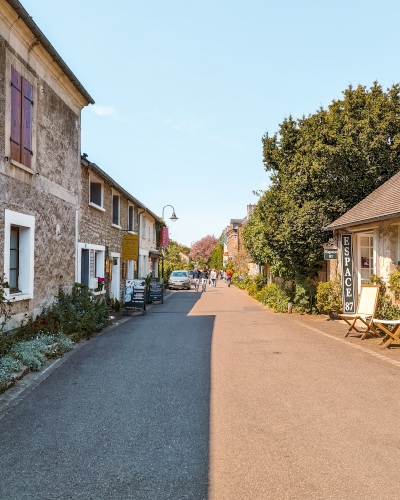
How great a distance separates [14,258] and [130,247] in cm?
1018

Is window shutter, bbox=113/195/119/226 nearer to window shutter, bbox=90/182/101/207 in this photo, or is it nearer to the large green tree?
window shutter, bbox=90/182/101/207

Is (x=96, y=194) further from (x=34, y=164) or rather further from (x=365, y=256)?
(x=365, y=256)

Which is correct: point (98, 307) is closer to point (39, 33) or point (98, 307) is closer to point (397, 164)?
point (39, 33)

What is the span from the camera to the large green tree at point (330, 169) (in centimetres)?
1416

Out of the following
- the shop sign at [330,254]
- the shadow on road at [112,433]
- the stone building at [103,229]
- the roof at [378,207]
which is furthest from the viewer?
the stone building at [103,229]

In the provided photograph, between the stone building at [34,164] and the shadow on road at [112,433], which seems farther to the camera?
the stone building at [34,164]

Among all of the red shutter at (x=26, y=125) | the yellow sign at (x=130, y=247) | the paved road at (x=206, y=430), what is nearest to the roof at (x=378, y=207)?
the paved road at (x=206, y=430)

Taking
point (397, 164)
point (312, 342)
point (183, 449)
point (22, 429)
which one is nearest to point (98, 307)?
point (312, 342)

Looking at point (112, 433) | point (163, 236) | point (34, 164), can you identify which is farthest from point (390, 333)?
point (163, 236)

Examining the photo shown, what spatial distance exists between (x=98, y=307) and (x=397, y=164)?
10.4m

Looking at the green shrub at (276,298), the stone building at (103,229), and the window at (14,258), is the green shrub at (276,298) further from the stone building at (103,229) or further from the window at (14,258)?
the window at (14,258)

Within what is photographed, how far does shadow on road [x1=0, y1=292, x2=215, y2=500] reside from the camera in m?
3.27

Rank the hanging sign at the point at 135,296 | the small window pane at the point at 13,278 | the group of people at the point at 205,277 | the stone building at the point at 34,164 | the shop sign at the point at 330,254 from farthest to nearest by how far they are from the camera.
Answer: the group of people at the point at 205,277, the hanging sign at the point at 135,296, the shop sign at the point at 330,254, the small window pane at the point at 13,278, the stone building at the point at 34,164

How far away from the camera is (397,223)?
10.5 m
